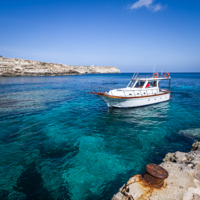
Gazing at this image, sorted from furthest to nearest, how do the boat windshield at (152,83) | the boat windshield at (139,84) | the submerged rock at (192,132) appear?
the boat windshield at (152,83) → the boat windshield at (139,84) → the submerged rock at (192,132)

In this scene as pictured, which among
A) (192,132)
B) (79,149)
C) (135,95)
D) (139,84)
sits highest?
(139,84)

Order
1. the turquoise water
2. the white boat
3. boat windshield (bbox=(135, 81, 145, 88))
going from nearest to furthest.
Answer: the turquoise water
the white boat
boat windshield (bbox=(135, 81, 145, 88))

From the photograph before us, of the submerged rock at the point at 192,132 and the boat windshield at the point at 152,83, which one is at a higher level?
the boat windshield at the point at 152,83

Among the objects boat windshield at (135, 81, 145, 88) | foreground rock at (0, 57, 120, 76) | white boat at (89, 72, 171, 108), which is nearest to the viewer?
white boat at (89, 72, 171, 108)

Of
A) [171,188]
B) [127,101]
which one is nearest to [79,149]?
[171,188]

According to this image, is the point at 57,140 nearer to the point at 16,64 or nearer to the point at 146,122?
the point at 146,122

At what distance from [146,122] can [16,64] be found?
293 ft

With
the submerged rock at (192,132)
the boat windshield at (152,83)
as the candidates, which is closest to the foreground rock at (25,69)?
the boat windshield at (152,83)

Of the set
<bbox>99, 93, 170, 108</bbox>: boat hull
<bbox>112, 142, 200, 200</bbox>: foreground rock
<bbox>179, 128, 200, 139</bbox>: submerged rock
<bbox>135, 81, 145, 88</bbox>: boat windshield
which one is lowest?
<bbox>179, 128, 200, 139</bbox>: submerged rock

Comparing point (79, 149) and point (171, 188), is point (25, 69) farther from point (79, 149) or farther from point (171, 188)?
point (171, 188)

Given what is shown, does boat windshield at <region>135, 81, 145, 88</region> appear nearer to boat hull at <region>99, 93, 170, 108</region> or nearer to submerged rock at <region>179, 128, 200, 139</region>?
boat hull at <region>99, 93, 170, 108</region>

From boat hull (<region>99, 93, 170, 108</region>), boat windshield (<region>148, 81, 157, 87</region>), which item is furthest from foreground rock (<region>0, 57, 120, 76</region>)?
boat windshield (<region>148, 81, 157, 87</region>)

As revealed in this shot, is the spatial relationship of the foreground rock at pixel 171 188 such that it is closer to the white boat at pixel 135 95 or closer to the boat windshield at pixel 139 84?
the white boat at pixel 135 95

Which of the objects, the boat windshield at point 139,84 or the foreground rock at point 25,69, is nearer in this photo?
the boat windshield at point 139,84
